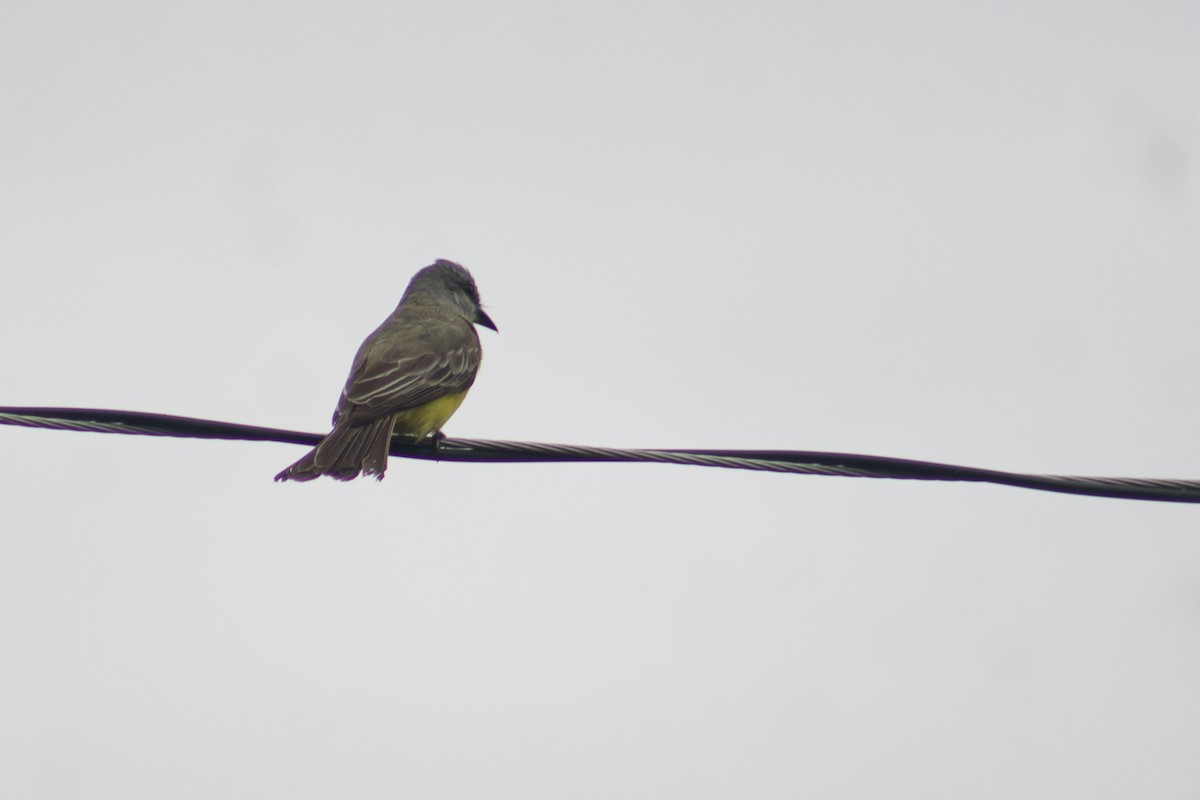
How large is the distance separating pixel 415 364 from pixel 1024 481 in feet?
15.6

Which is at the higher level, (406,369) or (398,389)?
(406,369)

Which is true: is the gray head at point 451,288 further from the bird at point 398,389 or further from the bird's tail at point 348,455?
the bird's tail at point 348,455

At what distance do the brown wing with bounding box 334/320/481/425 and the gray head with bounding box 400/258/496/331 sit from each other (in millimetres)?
1386

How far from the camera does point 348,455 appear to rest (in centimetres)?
761

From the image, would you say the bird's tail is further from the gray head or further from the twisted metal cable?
the gray head

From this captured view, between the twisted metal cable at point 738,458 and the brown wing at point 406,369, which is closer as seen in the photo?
the twisted metal cable at point 738,458

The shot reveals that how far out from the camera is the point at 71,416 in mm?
5074

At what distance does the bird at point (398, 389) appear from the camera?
755 centimetres

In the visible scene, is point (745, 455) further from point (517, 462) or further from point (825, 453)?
point (517, 462)

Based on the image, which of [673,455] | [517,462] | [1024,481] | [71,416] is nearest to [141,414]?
[71,416]

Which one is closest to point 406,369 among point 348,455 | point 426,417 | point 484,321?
point 426,417

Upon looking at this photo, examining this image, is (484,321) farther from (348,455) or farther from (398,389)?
(348,455)

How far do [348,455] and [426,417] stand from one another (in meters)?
1.43

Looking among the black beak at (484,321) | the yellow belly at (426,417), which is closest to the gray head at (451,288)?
the black beak at (484,321)
